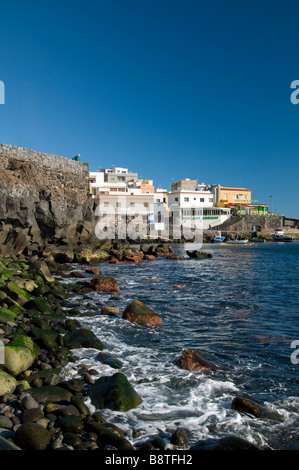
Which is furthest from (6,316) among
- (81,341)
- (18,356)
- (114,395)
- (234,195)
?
(234,195)

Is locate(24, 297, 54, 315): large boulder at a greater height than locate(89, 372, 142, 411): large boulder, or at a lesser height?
greater

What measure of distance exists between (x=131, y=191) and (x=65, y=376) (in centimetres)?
6413

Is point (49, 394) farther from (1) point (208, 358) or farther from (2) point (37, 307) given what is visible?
(2) point (37, 307)

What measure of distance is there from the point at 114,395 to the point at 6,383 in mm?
1724

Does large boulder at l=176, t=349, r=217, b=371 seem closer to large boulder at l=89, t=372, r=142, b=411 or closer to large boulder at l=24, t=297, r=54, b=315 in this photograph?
large boulder at l=89, t=372, r=142, b=411

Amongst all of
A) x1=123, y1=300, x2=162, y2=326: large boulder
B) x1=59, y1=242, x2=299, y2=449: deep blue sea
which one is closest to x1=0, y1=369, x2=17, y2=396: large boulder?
x1=59, y1=242, x2=299, y2=449: deep blue sea

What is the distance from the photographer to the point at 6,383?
5.09m

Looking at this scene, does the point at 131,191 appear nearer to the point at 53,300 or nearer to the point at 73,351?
the point at 53,300

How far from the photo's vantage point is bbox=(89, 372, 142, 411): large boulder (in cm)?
521

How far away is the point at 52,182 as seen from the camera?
2712 cm

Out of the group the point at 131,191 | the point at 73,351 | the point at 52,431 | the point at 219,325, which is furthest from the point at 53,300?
the point at 131,191

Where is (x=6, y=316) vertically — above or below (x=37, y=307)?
above

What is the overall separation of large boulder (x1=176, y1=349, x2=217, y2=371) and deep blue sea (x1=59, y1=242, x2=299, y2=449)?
0.55 ft

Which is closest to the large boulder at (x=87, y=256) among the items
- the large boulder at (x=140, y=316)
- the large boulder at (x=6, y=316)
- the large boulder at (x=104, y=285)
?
the large boulder at (x=104, y=285)
